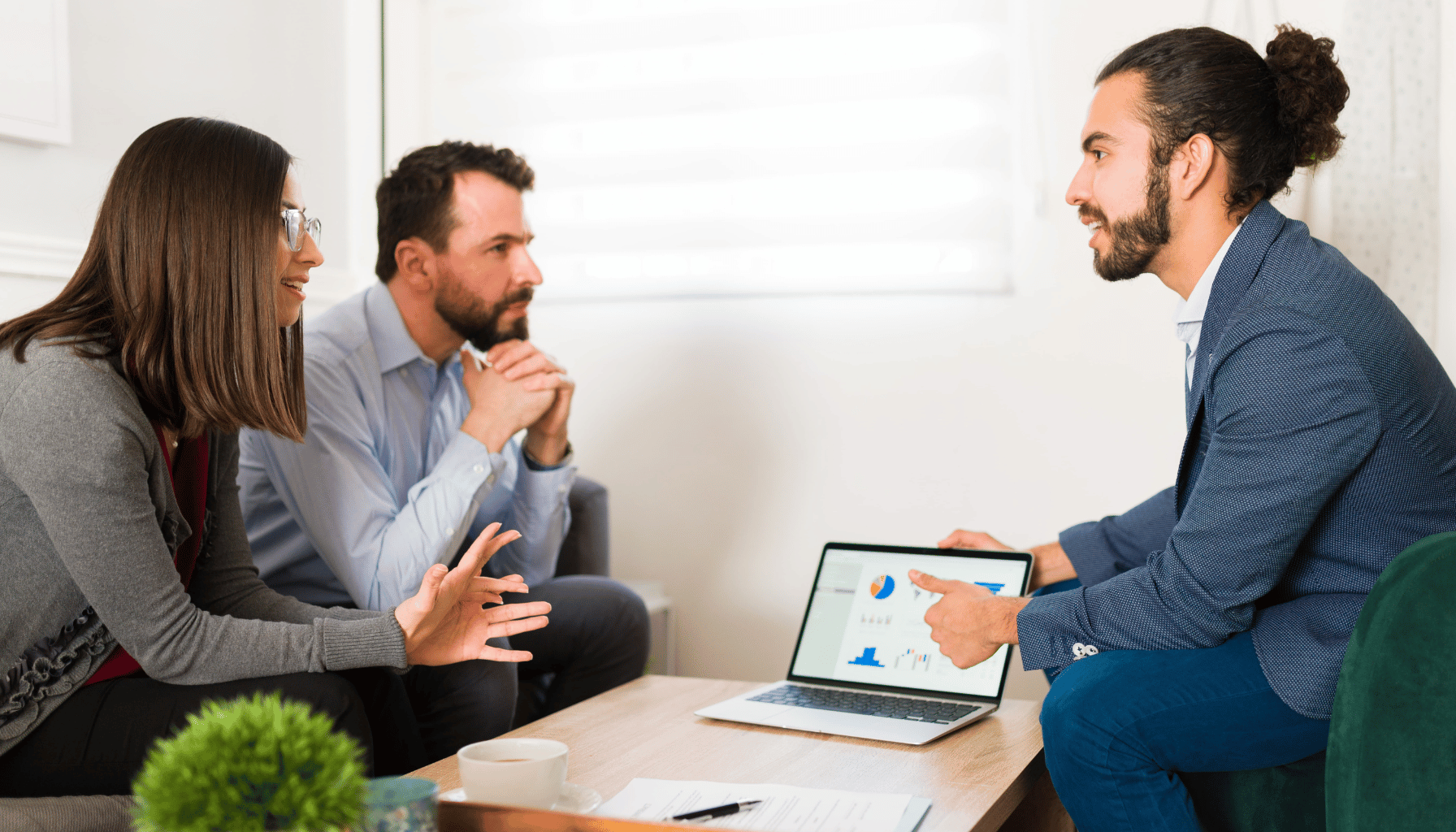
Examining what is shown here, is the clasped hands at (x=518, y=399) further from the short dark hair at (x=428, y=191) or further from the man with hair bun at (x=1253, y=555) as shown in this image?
the man with hair bun at (x=1253, y=555)

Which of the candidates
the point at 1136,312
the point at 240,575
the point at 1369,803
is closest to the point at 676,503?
the point at 1136,312

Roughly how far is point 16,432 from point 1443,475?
58.1 inches

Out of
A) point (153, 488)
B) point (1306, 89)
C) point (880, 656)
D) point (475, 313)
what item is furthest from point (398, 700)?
point (1306, 89)

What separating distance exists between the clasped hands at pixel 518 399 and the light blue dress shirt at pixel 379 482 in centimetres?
3

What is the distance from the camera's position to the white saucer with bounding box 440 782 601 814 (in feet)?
3.26

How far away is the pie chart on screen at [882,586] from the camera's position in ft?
5.35

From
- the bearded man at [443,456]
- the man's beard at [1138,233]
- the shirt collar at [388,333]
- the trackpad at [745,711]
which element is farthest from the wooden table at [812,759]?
the shirt collar at [388,333]

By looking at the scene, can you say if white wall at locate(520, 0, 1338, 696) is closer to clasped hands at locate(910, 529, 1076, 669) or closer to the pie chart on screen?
the pie chart on screen

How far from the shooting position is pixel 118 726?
1130 mm

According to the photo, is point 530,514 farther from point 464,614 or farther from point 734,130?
point 734,130

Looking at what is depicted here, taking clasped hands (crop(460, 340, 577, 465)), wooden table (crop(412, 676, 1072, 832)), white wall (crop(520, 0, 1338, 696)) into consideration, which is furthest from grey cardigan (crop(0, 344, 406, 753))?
white wall (crop(520, 0, 1338, 696))

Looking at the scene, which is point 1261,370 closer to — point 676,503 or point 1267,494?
point 1267,494

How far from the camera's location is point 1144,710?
45.1 inches

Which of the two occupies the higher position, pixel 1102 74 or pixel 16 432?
pixel 1102 74
